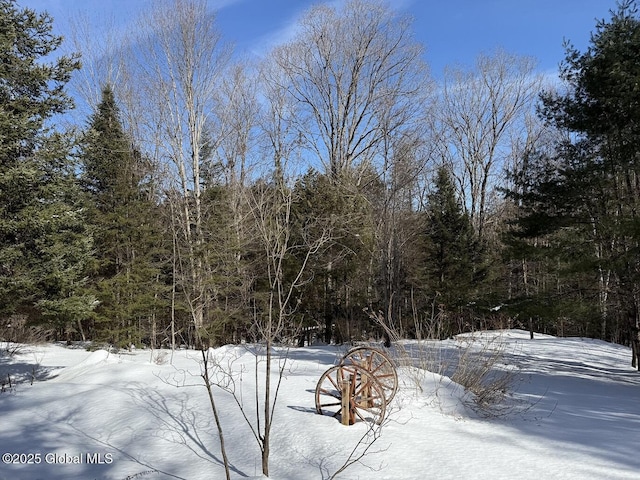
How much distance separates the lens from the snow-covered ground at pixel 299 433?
4211mm

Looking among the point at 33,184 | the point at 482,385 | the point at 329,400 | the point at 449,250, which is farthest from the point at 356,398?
the point at 449,250

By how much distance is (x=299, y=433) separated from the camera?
4957 mm

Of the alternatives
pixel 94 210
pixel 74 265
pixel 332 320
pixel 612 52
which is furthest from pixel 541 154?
pixel 94 210

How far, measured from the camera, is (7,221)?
7070 millimetres

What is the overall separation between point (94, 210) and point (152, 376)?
7694 mm

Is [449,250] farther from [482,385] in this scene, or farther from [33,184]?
[33,184]

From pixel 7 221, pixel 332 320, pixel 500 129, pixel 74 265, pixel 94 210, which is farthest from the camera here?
pixel 500 129

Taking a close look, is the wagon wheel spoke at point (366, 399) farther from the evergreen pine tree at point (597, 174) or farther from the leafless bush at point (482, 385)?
the evergreen pine tree at point (597, 174)

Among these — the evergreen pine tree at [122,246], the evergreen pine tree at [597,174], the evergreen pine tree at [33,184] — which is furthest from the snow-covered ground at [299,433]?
the evergreen pine tree at [122,246]

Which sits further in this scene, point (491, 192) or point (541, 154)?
point (491, 192)

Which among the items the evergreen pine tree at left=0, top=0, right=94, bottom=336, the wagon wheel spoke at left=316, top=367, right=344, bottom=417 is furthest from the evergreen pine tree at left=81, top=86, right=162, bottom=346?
the wagon wheel spoke at left=316, top=367, right=344, bottom=417

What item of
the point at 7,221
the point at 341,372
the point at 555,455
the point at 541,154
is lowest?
the point at 555,455

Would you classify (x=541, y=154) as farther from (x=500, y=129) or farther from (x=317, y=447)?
(x=500, y=129)

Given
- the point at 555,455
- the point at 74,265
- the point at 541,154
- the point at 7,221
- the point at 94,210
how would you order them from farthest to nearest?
the point at 94,210, the point at 541,154, the point at 74,265, the point at 7,221, the point at 555,455
